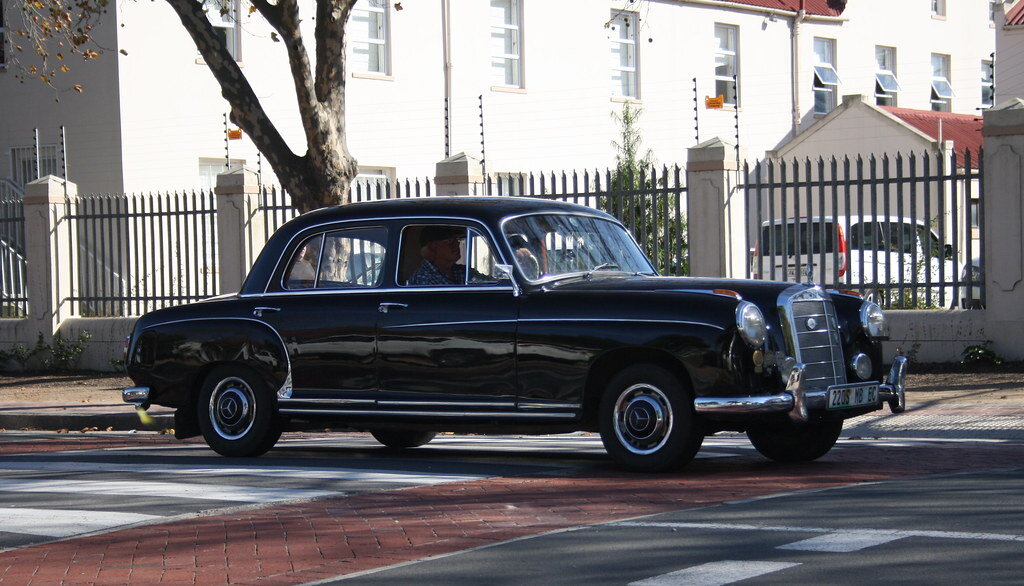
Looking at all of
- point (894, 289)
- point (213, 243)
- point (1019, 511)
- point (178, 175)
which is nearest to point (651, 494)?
point (1019, 511)

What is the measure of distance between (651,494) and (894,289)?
27.1ft

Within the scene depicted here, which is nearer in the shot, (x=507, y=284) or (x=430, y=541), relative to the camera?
(x=430, y=541)

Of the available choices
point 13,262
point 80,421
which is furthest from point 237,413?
point 13,262

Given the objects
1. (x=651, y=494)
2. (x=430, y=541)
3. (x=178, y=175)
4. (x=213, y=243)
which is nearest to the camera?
(x=430, y=541)

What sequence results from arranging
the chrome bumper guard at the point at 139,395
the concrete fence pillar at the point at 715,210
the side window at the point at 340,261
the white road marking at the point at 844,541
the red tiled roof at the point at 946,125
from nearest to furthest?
the white road marking at the point at 844,541 → the side window at the point at 340,261 → the chrome bumper guard at the point at 139,395 → the concrete fence pillar at the point at 715,210 → the red tiled roof at the point at 946,125

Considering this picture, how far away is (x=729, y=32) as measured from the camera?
34250 millimetres

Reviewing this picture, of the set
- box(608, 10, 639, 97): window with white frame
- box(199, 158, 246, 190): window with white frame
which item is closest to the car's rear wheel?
box(199, 158, 246, 190): window with white frame

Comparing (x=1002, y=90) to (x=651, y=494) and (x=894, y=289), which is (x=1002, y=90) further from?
(x=651, y=494)

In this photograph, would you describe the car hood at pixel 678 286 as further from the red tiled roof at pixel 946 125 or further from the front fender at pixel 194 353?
the red tiled roof at pixel 946 125

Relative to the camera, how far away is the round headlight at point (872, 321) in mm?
9469

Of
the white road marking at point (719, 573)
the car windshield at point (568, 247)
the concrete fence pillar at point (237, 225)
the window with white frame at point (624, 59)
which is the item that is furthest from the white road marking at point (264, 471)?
the window with white frame at point (624, 59)

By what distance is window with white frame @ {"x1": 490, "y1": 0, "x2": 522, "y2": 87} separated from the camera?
98.6 feet

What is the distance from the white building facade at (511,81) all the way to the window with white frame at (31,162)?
41 millimetres

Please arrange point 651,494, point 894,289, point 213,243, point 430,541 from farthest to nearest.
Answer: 1. point 213,243
2. point 894,289
3. point 651,494
4. point 430,541
